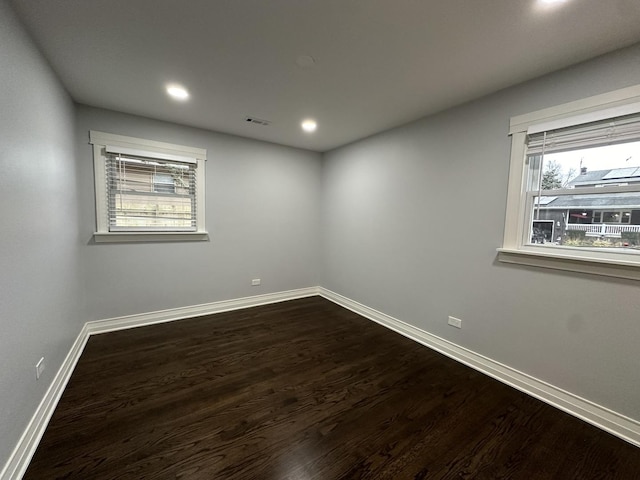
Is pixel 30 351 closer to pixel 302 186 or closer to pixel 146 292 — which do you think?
pixel 146 292

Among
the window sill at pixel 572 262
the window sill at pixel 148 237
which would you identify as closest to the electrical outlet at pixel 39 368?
the window sill at pixel 148 237

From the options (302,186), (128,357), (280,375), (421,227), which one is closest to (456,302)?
(421,227)

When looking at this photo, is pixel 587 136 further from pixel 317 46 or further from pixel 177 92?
pixel 177 92

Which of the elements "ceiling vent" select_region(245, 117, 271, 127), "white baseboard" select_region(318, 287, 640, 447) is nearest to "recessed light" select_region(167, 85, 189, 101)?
"ceiling vent" select_region(245, 117, 271, 127)

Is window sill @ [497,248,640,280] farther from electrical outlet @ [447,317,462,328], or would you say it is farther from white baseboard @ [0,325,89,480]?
white baseboard @ [0,325,89,480]

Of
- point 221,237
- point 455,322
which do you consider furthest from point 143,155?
point 455,322

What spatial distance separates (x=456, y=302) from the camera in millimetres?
2707

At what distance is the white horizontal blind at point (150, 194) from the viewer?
309 cm

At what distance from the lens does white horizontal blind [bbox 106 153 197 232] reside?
3.09m

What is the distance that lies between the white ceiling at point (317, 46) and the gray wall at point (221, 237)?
2.68 ft

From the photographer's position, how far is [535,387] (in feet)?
7.04

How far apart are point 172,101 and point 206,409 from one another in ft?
9.40

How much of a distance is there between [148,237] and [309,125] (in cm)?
247

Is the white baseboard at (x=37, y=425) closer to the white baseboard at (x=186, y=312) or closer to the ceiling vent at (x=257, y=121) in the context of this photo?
the white baseboard at (x=186, y=312)
